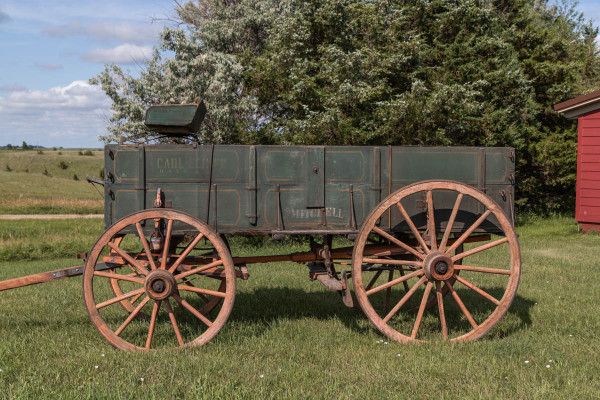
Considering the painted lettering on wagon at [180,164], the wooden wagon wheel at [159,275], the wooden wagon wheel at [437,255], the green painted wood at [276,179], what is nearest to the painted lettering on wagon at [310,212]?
the green painted wood at [276,179]

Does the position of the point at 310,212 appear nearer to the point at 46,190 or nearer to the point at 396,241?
the point at 396,241

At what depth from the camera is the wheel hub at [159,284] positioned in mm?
4469

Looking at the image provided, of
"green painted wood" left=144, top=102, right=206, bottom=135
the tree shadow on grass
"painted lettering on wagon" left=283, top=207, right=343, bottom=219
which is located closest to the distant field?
the tree shadow on grass

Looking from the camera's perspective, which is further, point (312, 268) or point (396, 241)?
point (312, 268)

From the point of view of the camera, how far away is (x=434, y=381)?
3.98 meters

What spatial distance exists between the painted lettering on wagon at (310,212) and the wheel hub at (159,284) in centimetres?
124

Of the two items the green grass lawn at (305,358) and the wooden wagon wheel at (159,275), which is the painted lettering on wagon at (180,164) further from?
the green grass lawn at (305,358)

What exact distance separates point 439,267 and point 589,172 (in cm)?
1191

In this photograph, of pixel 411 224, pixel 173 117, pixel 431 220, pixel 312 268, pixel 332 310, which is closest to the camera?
pixel 411 224

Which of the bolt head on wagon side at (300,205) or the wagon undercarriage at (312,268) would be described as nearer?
the wagon undercarriage at (312,268)

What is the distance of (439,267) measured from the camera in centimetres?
465

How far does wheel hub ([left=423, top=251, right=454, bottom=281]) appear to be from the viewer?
462cm

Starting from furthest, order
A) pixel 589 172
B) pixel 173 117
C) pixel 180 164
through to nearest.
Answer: pixel 589 172 < pixel 173 117 < pixel 180 164

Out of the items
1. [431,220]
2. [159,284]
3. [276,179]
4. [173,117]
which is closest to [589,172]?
[431,220]
